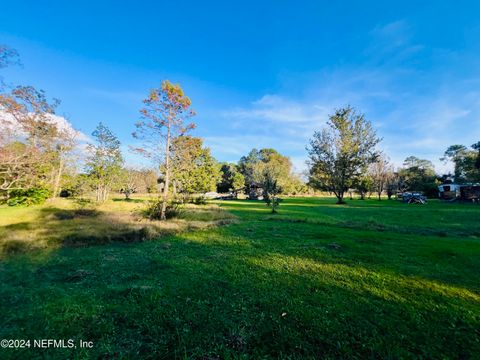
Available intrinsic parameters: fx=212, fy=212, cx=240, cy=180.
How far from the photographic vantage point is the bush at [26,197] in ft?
65.3

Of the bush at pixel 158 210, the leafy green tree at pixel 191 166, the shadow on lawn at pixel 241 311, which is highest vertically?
the leafy green tree at pixel 191 166

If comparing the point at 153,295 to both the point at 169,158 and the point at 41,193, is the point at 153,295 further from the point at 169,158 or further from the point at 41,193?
the point at 41,193

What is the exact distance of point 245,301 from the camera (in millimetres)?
3775

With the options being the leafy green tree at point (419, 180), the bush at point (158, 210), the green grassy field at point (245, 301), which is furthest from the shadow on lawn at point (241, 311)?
the leafy green tree at point (419, 180)

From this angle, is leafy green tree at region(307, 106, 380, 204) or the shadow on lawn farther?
leafy green tree at region(307, 106, 380, 204)

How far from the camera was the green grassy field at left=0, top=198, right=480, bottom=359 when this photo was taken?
2.71 meters

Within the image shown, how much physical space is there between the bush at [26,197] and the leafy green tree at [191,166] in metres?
13.0

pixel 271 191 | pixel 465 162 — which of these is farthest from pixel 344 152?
pixel 465 162

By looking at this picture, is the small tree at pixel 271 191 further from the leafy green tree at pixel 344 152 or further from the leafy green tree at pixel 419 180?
the leafy green tree at pixel 419 180

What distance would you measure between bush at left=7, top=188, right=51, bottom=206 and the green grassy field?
59.6 feet

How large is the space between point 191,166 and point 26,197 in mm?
17828

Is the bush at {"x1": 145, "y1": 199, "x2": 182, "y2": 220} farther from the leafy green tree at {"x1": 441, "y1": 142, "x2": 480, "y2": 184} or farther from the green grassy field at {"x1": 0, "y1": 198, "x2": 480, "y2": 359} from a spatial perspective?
the leafy green tree at {"x1": 441, "y1": 142, "x2": 480, "y2": 184}

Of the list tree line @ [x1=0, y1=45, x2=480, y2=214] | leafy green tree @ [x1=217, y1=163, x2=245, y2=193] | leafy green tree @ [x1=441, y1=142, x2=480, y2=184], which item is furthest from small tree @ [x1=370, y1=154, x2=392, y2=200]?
leafy green tree @ [x1=217, y1=163, x2=245, y2=193]

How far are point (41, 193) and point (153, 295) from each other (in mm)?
25066
